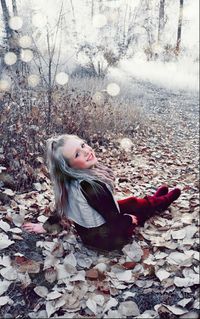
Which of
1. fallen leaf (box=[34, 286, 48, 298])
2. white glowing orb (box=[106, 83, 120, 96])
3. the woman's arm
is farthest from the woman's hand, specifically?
white glowing orb (box=[106, 83, 120, 96])

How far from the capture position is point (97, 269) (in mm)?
2586

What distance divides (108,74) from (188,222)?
8.60 m

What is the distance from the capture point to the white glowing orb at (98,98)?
22.7 ft

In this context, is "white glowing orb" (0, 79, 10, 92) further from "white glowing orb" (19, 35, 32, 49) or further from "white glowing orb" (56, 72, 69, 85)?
"white glowing orb" (56, 72, 69, 85)

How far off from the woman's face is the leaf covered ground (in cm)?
61

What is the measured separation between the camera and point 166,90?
1114cm

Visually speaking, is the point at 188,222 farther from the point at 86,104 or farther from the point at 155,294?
the point at 86,104

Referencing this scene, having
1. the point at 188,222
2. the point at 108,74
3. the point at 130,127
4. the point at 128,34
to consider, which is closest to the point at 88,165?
the point at 188,222

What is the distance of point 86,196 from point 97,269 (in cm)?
52

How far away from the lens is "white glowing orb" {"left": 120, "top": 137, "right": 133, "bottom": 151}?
237 inches

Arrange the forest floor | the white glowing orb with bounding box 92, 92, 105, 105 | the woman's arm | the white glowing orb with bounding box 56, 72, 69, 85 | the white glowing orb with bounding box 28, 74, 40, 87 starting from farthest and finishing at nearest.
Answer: the white glowing orb with bounding box 56, 72, 69, 85 → the white glowing orb with bounding box 92, 92, 105, 105 → the white glowing orb with bounding box 28, 74, 40, 87 → the woman's arm → the forest floor

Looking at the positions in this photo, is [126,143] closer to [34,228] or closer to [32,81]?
[32,81]

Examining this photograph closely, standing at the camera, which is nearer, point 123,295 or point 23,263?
point 123,295

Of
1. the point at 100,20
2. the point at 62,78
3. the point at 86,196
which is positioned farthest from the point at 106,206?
the point at 100,20
